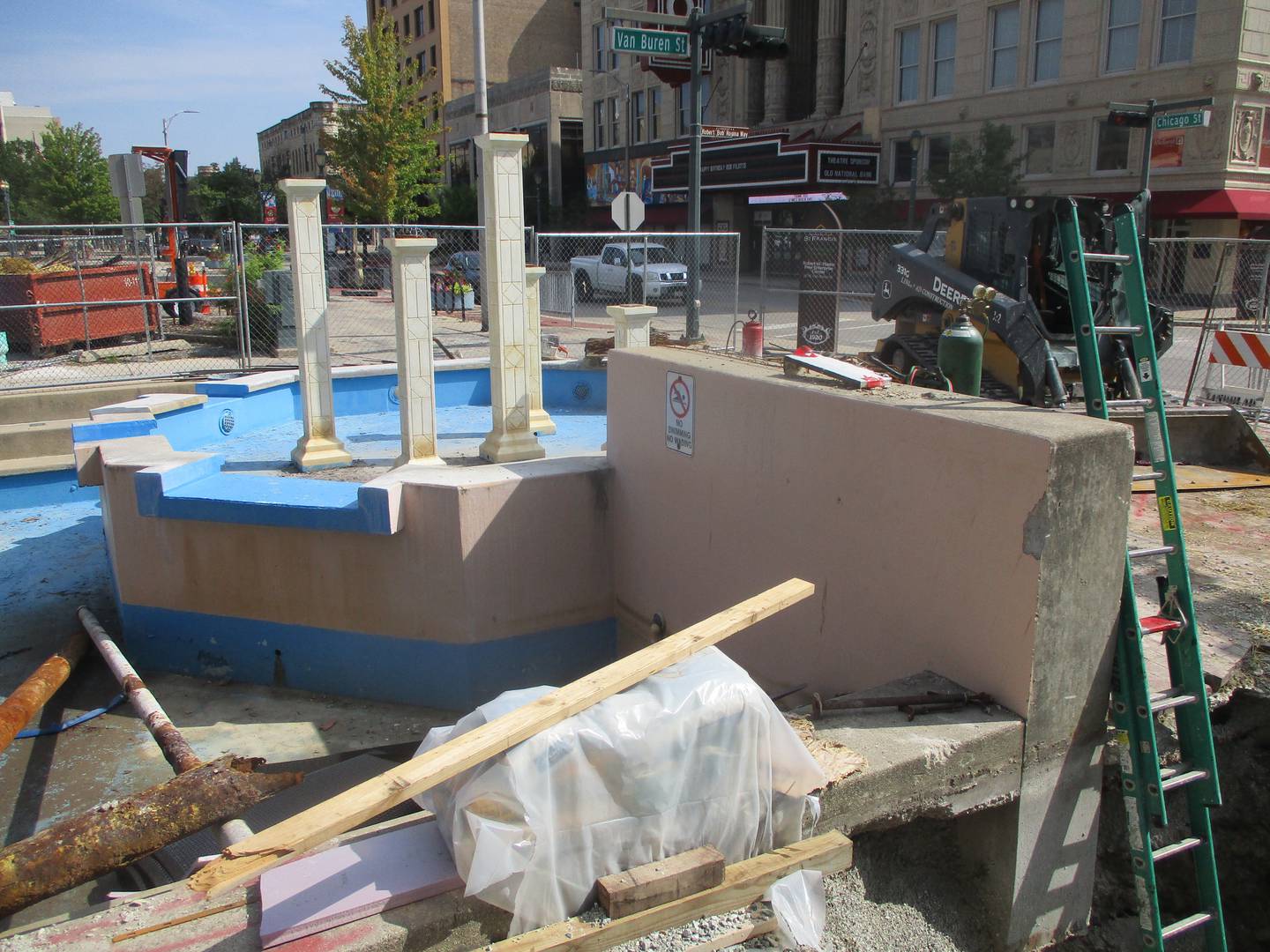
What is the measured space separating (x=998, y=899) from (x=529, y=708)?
220cm

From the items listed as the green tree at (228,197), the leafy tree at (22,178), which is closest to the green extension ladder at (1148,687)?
the leafy tree at (22,178)

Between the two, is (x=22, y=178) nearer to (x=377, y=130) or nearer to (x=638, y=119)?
(x=638, y=119)

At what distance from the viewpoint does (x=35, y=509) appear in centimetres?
1034

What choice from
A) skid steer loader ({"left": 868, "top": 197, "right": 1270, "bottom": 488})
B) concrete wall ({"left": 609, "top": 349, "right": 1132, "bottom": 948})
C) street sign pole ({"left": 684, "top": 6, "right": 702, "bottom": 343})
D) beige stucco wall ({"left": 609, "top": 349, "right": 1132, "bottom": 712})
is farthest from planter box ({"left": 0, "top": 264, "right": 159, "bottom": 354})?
concrete wall ({"left": 609, "top": 349, "right": 1132, "bottom": 948})

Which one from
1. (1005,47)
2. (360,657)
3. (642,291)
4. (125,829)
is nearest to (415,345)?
(360,657)

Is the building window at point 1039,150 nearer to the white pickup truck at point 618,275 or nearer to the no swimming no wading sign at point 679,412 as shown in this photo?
the white pickup truck at point 618,275

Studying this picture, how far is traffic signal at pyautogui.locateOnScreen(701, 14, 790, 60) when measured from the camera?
12.2m

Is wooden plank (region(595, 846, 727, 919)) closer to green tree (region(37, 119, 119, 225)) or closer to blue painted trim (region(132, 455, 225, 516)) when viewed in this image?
blue painted trim (region(132, 455, 225, 516))

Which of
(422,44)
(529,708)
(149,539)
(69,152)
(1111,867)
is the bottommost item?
(1111,867)

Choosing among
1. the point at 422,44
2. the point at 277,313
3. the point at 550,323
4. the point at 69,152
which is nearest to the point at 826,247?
the point at 550,323

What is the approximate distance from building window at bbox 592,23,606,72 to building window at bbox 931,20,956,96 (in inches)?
711

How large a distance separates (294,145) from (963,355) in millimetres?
80506

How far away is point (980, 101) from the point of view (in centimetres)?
2802

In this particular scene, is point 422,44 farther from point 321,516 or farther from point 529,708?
point 529,708
